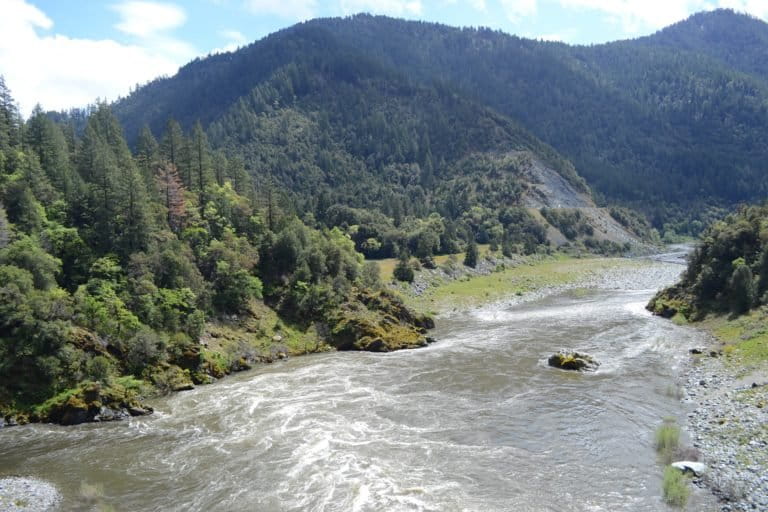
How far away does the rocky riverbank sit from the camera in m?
24.5

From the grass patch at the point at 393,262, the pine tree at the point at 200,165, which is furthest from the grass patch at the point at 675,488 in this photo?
the grass patch at the point at 393,262

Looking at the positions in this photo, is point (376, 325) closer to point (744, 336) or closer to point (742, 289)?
point (744, 336)

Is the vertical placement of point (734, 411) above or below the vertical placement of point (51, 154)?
below

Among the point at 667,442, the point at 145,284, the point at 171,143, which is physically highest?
A: the point at 171,143

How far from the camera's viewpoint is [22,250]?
143 feet

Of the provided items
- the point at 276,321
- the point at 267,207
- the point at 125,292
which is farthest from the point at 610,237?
the point at 125,292

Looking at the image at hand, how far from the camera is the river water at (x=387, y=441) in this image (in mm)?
25797

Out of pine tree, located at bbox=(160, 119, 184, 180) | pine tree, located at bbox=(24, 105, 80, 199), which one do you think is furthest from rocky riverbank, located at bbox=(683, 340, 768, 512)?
pine tree, located at bbox=(160, 119, 184, 180)

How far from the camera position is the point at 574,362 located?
4675 centimetres

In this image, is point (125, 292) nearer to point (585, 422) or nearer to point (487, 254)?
point (585, 422)

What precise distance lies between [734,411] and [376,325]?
33868 millimetres

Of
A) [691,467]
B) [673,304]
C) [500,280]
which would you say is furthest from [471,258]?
[691,467]

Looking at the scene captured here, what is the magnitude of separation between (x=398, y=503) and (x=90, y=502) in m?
14.5

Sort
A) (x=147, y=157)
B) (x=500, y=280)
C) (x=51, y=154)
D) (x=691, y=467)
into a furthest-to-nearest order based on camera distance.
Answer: (x=500, y=280), (x=147, y=157), (x=51, y=154), (x=691, y=467)
